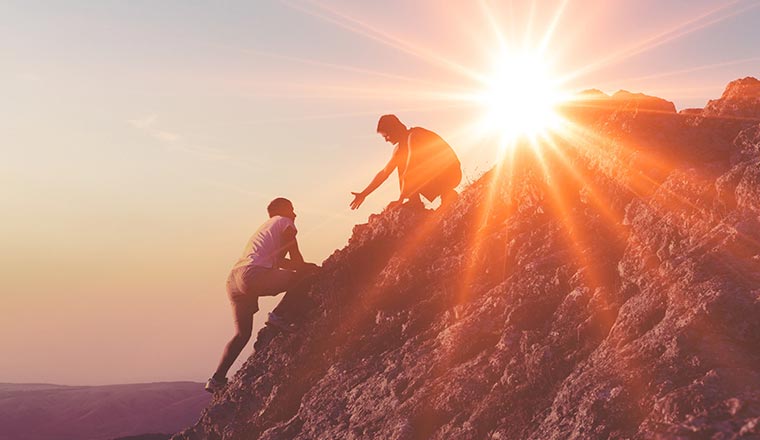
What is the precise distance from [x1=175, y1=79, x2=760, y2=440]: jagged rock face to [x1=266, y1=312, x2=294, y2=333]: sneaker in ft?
0.62

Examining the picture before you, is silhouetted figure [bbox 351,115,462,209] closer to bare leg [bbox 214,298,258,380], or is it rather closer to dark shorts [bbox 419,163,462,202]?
dark shorts [bbox 419,163,462,202]

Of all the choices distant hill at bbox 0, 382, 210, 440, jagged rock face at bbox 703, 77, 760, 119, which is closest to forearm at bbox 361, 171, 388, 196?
jagged rock face at bbox 703, 77, 760, 119

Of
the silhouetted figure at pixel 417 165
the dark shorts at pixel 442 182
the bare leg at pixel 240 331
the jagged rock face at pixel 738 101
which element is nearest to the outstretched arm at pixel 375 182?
the silhouetted figure at pixel 417 165

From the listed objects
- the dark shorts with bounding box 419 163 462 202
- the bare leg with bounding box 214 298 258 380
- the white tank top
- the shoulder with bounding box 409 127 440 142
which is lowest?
the bare leg with bounding box 214 298 258 380

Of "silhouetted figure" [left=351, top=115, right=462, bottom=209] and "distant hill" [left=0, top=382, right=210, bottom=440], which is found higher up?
"silhouetted figure" [left=351, top=115, right=462, bottom=209]

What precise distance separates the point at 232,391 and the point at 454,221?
12.1ft

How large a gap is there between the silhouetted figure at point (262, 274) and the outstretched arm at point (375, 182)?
0.96 m

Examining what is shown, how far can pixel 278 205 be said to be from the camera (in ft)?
25.4

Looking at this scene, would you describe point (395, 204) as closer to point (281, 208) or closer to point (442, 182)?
point (442, 182)

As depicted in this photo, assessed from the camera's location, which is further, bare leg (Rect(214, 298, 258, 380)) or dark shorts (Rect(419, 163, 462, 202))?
dark shorts (Rect(419, 163, 462, 202))

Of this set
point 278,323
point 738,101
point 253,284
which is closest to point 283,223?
point 253,284

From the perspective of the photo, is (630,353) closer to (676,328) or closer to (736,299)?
(676,328)

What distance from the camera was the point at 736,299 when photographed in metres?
3.99

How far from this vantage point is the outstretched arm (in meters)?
8.20
